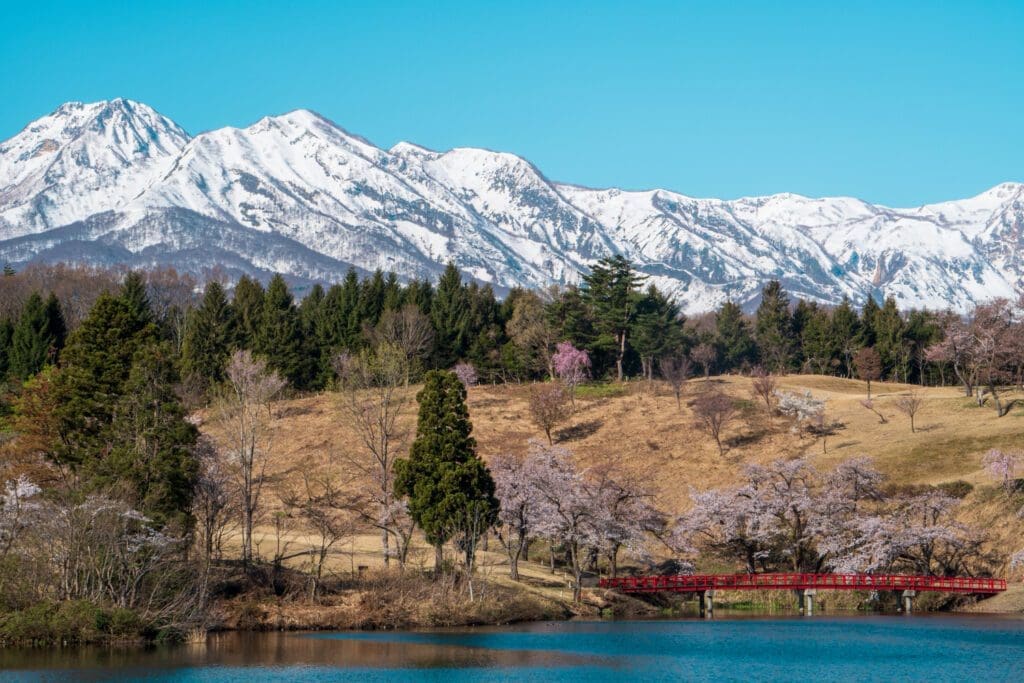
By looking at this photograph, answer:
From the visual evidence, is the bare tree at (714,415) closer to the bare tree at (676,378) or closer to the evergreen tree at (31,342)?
the bare tree at (676,378)

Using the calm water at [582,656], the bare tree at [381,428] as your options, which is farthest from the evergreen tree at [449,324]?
the calm water at [582,656]

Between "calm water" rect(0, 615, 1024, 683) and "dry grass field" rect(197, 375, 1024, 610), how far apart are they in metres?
10.9

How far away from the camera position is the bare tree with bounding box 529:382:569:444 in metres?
107

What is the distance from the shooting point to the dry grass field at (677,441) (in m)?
75.8

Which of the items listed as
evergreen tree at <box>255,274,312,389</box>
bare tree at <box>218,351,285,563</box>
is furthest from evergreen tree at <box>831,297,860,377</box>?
bare tree at <box>218,351,285,563</box>

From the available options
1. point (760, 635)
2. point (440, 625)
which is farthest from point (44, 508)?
point (760, 635)

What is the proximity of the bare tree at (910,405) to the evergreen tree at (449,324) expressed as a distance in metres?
45.0

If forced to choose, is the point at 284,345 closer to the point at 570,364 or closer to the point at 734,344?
the point at 570,364

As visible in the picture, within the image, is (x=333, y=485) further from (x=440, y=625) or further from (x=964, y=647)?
(x=964, y=647)

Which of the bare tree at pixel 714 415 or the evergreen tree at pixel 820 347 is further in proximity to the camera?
the evergreen tree at pixel 820 347

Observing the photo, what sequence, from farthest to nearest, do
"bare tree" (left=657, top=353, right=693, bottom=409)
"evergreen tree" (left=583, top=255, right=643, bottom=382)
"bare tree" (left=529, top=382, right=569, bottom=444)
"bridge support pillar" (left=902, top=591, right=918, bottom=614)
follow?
"evergreen tree" (left=583, top=255, right=643, bottom=382) → "bare tree" (left=657, top=353, right=693, bottom=409) → "bare tree" (left=529, top=382, right=569, bottom=444) → "bridge support pillar" (left=902, top=591, right=918, bottom=614)

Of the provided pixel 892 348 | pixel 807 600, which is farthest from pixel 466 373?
pixel 807 600

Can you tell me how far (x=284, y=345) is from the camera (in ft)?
406

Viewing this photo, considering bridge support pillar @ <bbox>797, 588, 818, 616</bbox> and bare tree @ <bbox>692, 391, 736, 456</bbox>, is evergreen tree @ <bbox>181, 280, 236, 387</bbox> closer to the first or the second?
bare tree @ <bbox>692, 391, 736, 456</bbox>
